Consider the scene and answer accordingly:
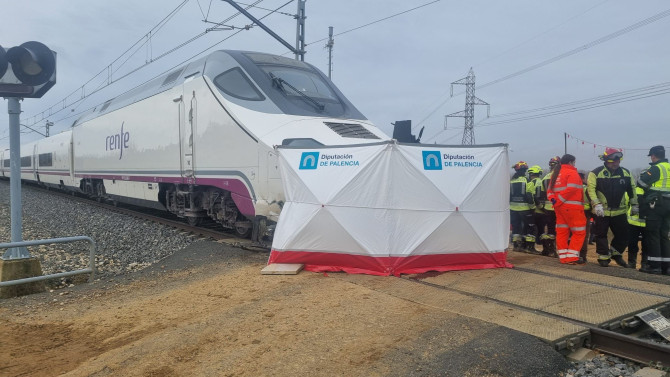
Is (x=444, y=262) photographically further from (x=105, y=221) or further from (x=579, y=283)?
(x=105, y=221)

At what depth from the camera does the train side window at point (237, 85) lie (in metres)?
8.95

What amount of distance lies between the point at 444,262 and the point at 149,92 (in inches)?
375

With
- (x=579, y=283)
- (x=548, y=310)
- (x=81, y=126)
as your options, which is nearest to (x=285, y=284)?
(x=548, y=310)

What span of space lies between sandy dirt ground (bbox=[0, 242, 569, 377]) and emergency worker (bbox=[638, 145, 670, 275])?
3.80 meters

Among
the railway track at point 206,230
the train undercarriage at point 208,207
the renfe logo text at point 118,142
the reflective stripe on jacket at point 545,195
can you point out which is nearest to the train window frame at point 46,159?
the railway track at point 206,230

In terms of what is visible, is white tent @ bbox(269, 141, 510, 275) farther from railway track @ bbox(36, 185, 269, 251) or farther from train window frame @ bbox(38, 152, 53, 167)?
train window frame @ bbox(38, 152, 53, 167)

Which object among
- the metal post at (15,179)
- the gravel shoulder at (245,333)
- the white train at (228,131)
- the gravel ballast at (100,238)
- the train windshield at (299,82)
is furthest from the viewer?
the train windshield at (299,82)

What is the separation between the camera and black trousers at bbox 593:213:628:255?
7.03 metres

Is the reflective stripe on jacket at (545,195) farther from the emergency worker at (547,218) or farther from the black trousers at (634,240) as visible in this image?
the black trousers at (634,240)

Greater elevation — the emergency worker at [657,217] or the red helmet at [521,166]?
the red helmet at [521,166]

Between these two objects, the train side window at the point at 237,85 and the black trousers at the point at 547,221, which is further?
the train side window at the point at 237,85

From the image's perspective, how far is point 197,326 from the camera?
468 centimetres

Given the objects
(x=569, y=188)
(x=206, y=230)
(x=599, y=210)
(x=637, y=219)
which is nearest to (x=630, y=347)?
(x=599, y=210)

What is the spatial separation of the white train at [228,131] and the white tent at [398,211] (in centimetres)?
145
